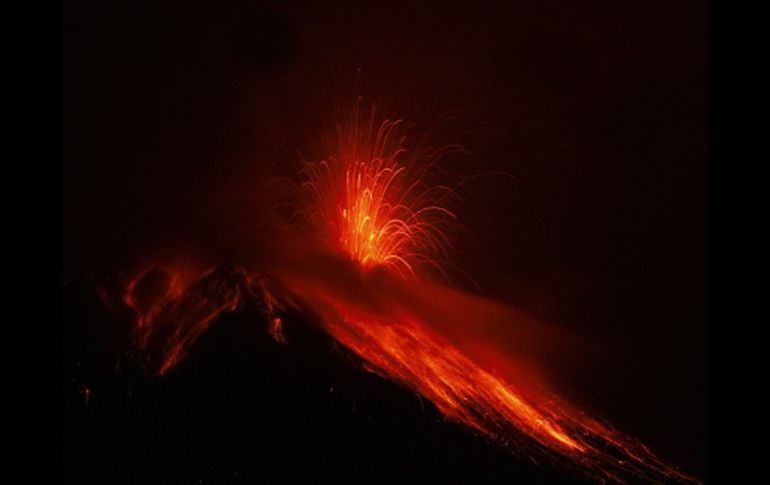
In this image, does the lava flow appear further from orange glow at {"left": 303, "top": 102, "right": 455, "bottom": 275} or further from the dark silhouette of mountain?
the dark silhouette of mountain

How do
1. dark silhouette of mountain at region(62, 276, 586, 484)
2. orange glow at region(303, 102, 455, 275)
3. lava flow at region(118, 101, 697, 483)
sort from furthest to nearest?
1. orange glow at region(303, 102, 455, 275)
2. lava flow at region(118, 101, 697, 483)
3. dark silhouette of mountain at region(62, 276, 586, 484)

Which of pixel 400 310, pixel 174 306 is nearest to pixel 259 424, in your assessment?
pixel 174 306

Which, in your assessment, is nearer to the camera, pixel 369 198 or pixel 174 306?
pixel 174 306

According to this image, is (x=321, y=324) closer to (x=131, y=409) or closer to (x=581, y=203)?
(x=131, y=409)

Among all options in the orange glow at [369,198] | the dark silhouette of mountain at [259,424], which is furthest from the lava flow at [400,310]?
the dark silhouette of mountain at [259,424]

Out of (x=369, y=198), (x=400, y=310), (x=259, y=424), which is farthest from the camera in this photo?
(x=369, y=198)

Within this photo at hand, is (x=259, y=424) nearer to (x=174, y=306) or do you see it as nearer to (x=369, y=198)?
(x=174, y=306)

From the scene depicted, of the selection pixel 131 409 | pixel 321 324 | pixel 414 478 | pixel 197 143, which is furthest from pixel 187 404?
pixel 197 143

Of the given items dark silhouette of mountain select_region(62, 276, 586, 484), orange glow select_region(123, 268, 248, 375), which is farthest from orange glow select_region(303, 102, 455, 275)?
dark silhouette of mountain select_region(62, 276, 586, 484)
